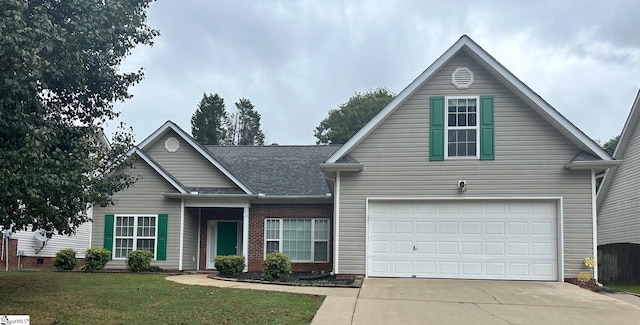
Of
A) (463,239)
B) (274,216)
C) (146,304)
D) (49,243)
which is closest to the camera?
(146,304)

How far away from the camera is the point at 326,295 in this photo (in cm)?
1212

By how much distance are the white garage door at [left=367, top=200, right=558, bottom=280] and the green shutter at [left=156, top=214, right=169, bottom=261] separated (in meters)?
7.28

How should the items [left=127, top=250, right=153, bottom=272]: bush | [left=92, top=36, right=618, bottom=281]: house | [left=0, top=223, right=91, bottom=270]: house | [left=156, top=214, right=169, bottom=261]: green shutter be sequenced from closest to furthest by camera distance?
[left=92, top=36, right=618, bottom=281]: house, [left=127, top=250, right=153, bottom=272]: bush, [left=156, top=214, right=169, bottom=261]: green shutter, [left=0, top=223, right=91, bottom=270]: house

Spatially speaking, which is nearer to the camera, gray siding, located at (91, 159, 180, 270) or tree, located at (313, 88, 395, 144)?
gray siding, located at (91, 159, 180, 270)

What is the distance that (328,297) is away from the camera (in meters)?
11.8

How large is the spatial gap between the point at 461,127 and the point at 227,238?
9.75 metres

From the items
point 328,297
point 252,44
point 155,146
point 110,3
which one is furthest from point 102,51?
point 252,44

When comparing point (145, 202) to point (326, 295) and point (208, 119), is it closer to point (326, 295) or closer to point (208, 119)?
point (326, 295)

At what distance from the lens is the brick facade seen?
63.7ft

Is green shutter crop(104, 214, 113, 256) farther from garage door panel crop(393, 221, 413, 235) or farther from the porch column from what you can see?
garage door panel crop(393, 221, 413, 235)

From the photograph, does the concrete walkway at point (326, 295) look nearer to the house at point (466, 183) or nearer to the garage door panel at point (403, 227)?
the house at point (466, 183)

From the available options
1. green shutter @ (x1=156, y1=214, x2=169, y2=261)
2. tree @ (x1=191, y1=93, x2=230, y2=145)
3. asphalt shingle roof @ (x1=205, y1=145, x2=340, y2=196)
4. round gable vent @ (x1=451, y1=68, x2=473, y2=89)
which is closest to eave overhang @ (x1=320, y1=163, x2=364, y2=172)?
round gable vent @ (x1=451, y1=68, x2=473, y2=89)

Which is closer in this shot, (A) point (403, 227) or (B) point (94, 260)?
(A) point (403, 227)

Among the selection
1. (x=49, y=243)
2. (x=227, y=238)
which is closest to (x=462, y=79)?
(x=227, y=238)
